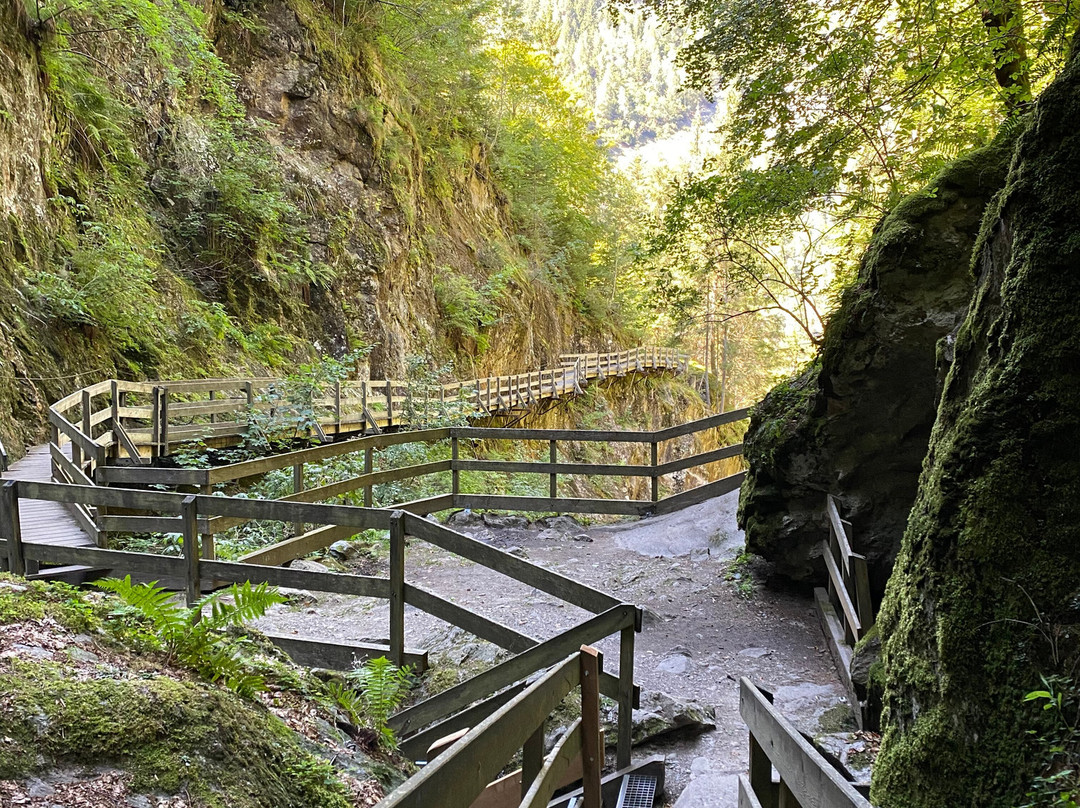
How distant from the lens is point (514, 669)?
3.53 meters

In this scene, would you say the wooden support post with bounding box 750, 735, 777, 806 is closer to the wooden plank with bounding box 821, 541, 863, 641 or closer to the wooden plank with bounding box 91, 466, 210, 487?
the wooden plank with bounding box 821, 541, 863, 641

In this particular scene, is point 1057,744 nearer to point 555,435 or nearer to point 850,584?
point 850,584

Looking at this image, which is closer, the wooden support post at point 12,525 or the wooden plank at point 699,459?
the wooden support post at point 12,525

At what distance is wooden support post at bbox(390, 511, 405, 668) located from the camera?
14.0ft

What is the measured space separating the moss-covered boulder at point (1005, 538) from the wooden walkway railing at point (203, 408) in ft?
25.5

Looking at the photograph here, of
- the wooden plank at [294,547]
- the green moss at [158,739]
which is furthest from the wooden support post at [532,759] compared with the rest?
the wooden plank at [294,547]

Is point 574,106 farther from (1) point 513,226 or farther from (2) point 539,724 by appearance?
(2) point 539,724

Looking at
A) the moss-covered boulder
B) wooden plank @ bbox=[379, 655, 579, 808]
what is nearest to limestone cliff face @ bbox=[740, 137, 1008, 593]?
the moss-covered boulder

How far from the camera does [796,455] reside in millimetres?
7426

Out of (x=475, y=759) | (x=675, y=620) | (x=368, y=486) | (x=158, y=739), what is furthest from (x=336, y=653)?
(x=368, y=486)

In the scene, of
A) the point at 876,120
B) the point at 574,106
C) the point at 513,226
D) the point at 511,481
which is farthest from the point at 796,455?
the point at 574,106

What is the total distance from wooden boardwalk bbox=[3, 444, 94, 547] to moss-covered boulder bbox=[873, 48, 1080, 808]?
21.1 ft

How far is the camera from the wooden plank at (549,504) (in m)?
10.7

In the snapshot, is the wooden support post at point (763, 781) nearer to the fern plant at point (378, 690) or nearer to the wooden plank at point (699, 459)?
the fern plant at point (378, 690)
